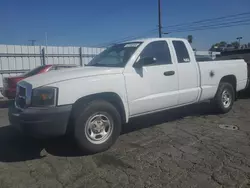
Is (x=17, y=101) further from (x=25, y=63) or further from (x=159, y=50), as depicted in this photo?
(x=25, y=63)

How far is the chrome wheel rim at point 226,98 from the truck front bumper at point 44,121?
14.5 feet

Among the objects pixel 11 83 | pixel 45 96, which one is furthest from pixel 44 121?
pixel 11 83

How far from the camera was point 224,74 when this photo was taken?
6.27 metres

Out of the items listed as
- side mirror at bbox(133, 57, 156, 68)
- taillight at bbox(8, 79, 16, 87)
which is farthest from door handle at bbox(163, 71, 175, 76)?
taillight at bbox(8, 79, 16, 87)

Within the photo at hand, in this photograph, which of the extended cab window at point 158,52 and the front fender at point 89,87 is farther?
the extended cab window at point 158,52

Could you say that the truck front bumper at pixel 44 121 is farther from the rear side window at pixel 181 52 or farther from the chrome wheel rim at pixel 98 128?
the rear side window at pixel 181 52

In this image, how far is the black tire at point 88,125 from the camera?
373 centimetres

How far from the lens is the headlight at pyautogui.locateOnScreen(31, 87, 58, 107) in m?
3.55

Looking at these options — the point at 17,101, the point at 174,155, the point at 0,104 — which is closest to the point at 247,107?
the point at 174,155

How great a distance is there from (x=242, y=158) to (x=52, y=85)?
3.05 meters

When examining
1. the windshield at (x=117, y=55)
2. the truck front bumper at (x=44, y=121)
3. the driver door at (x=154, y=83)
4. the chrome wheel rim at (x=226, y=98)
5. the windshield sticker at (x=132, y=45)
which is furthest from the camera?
the chrome wheel rim at (x=226, y=98)

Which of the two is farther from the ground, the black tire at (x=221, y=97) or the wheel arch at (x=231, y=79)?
the wheel arch at (x=231, y=79)

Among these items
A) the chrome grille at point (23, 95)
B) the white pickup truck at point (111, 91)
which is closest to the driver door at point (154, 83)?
the white pickup truck at point (111, 91)

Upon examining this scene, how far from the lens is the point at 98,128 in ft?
13.2
